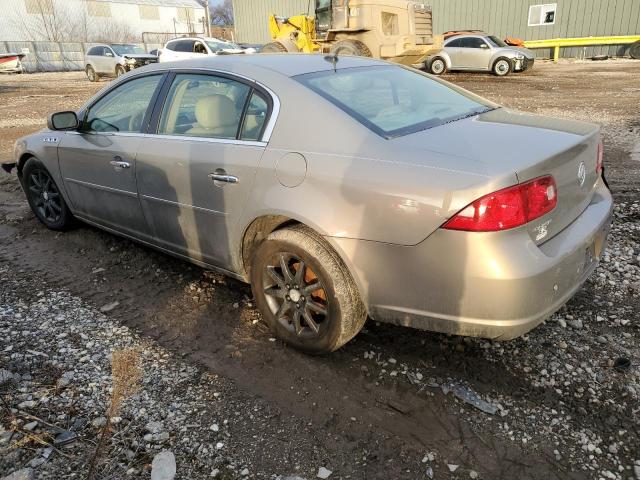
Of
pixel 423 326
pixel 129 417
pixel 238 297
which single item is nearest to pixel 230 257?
pixel 238 297

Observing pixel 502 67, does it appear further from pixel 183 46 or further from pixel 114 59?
pixel 114 59

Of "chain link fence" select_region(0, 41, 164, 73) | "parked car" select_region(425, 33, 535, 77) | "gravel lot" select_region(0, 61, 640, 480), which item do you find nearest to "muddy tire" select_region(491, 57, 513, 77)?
"parked car" select_region(425, 33, 535, 77)

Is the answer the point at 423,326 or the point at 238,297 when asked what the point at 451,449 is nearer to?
the point at 423,326

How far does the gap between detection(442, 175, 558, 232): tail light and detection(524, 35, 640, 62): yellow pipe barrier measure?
26.8 m

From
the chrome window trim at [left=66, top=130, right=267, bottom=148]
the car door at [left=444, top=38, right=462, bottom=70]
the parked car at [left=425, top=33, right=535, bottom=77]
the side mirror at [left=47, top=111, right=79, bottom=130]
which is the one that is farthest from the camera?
the car door at [left=444, top=38, right=462, bottom=70]

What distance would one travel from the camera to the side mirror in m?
4.08

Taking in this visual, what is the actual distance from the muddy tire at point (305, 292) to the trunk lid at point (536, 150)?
2.36ft

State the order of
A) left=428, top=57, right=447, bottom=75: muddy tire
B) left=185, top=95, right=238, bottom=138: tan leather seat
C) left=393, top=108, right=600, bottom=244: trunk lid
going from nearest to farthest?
left=393, top=108, right=600, bottom=244: trunk lid → left=185, top=95, right=238, bottom=138: tan leather seat → left=428, top=57, right=447, bottom=75: muddy tire

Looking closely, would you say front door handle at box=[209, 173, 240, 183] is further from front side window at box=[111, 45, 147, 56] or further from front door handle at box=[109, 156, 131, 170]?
front side window at box=[111, 45, 147, 56]

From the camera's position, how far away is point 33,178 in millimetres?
4977

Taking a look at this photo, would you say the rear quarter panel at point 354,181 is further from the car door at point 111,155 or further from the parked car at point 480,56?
the parked car at point 480,56

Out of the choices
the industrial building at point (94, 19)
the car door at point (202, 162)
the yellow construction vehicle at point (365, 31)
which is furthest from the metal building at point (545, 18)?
the industrial building at point (94, 19)

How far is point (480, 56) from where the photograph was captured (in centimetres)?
1948

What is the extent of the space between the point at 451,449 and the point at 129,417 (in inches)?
60.6
